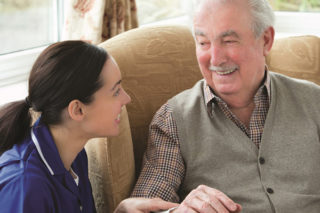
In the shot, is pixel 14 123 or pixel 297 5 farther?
pixel 297 5

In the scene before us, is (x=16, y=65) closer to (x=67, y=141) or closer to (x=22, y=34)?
(x=22, y=34)

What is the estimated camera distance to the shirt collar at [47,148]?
1295mm

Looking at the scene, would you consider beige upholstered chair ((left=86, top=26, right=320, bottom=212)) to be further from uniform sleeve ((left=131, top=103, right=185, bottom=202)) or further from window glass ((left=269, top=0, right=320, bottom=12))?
window glass ((left=269, top=0, right=320, bottom=12))

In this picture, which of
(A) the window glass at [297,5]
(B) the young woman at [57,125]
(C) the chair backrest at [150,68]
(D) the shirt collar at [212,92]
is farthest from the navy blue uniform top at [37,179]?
(A) the window glass at [297,5]

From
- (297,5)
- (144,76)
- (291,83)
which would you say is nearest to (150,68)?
(144,76)

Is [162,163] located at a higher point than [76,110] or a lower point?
lower

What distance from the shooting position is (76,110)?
1.33 metres

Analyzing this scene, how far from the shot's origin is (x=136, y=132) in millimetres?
1817

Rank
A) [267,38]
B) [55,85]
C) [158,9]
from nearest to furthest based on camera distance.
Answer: [55,85]
[267,38]
[158,9]

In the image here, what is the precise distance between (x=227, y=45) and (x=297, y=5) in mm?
2257

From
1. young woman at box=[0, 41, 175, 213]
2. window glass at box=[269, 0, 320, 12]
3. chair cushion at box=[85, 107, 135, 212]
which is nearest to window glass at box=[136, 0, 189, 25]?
window glass at box=[269, 0, 320, 12]

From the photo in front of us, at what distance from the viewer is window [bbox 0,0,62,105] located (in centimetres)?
229

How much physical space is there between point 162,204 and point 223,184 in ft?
0.91

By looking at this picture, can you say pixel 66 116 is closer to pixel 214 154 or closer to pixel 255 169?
pixel 214 154
